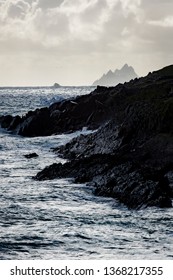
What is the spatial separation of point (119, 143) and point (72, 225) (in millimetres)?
19297

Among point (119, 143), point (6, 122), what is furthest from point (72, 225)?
point (6, 122)

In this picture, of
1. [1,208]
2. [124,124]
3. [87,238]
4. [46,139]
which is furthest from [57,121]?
Answer: [87,238]

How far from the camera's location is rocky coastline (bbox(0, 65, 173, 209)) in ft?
103

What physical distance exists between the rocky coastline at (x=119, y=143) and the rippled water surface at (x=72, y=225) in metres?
1.27

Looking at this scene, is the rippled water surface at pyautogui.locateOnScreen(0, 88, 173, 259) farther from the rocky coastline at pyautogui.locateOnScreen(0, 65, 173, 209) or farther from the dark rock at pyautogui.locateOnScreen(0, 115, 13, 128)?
the dark rock at pyautogui.locateOnScreen(0, 115, 13, 128)

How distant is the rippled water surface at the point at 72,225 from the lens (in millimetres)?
22688

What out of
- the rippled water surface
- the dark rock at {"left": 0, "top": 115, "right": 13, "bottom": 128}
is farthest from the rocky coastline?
the dark rock at {"left": 0, "top": 115, "right": 13, "bottom": 128}

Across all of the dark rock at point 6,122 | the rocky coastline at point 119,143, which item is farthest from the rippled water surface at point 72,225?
the dark rock at point 6,122

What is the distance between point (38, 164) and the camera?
4597 centimetres

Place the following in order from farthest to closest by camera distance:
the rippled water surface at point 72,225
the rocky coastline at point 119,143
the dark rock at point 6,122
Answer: the dark rock at point 6,122 < the rocky coastline at point 119,143 < the rippled water surface at point 72,225

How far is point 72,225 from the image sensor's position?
88.3 feet

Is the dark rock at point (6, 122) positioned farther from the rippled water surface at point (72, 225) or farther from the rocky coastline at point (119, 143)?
the rippled water surface at point (72, 225)
